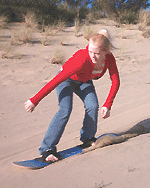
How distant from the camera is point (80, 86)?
2.94 meters

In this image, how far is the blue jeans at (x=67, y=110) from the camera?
2730 millimetres

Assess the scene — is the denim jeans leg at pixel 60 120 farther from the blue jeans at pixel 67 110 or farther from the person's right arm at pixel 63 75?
the person's right arm at pixel 63 75

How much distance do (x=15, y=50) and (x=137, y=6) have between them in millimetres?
14841

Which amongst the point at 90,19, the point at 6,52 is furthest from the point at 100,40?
the point at 90,19

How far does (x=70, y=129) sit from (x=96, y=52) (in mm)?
2161

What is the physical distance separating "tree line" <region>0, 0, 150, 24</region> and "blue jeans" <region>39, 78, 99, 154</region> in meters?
Result: 11.4

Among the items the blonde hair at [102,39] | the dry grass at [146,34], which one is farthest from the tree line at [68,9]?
the blonde hair at [102,39]

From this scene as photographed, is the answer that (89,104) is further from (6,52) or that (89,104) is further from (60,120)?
(6,52)

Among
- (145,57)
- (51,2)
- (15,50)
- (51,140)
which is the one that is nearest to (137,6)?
(51,2)

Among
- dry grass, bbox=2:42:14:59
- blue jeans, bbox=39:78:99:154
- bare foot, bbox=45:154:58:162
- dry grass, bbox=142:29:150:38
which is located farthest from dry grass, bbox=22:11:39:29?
bare foot, bbox=45:154:58:162

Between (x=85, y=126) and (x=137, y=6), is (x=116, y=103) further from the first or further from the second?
(x=137, y=6)

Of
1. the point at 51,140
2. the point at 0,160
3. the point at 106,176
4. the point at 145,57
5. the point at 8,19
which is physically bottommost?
the point at 0,160

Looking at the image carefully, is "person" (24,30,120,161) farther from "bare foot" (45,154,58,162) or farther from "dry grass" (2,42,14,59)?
"dry grass" (2,42,14,59)

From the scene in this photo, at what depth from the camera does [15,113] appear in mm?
4898
